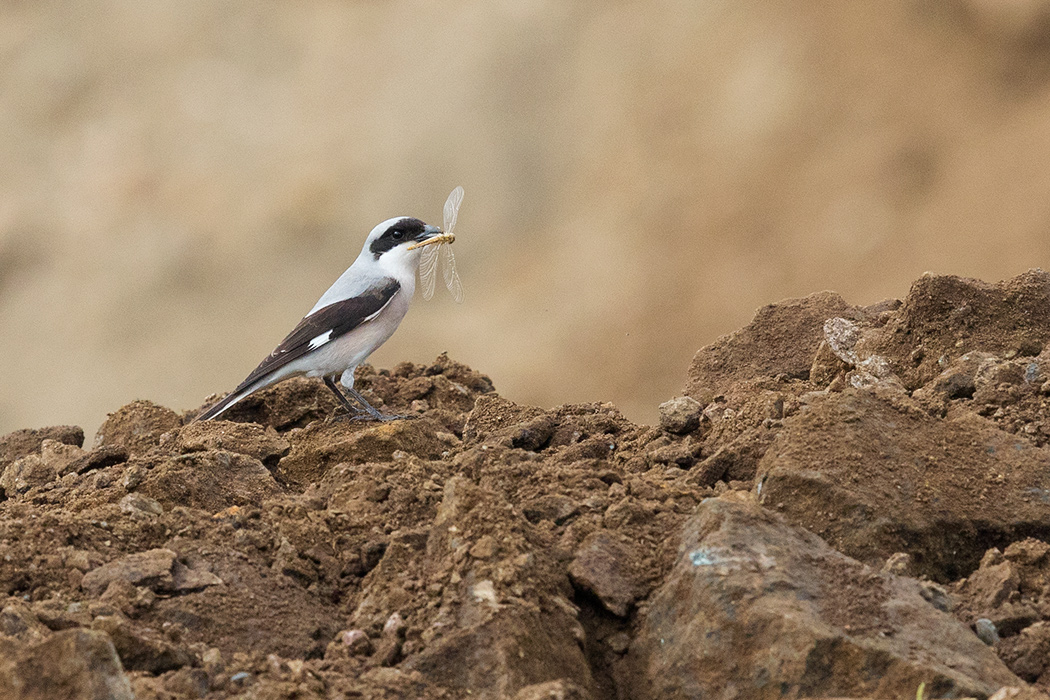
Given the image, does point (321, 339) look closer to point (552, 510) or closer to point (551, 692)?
point (552, 510)

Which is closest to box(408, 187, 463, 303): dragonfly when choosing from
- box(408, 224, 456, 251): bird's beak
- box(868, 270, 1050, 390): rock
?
box(408, 224, 456, 251): bird's beak

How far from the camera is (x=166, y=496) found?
191 inches

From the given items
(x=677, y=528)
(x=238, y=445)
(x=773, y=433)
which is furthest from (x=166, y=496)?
(x=773, y=433)

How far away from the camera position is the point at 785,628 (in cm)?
300

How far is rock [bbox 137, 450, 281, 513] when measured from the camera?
4855 mm

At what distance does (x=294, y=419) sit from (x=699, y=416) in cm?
293

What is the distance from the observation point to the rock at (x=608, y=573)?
11.3 feet

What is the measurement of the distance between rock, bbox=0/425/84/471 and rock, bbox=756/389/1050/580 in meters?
5.09

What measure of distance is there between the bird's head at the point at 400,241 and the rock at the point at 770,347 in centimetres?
252

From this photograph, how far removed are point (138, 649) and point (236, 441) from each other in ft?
9.20

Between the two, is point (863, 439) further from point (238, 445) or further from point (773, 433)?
point (238, 445)

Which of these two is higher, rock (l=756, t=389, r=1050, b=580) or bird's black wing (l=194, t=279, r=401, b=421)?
bird's black wing (l=194, t=279, r=401, b=421)

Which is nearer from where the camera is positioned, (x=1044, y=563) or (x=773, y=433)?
(x=1044, y=563)

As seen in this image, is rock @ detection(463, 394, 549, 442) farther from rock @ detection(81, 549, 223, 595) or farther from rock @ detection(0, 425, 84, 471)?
rock @ detection(0, 425, 84, 471)
